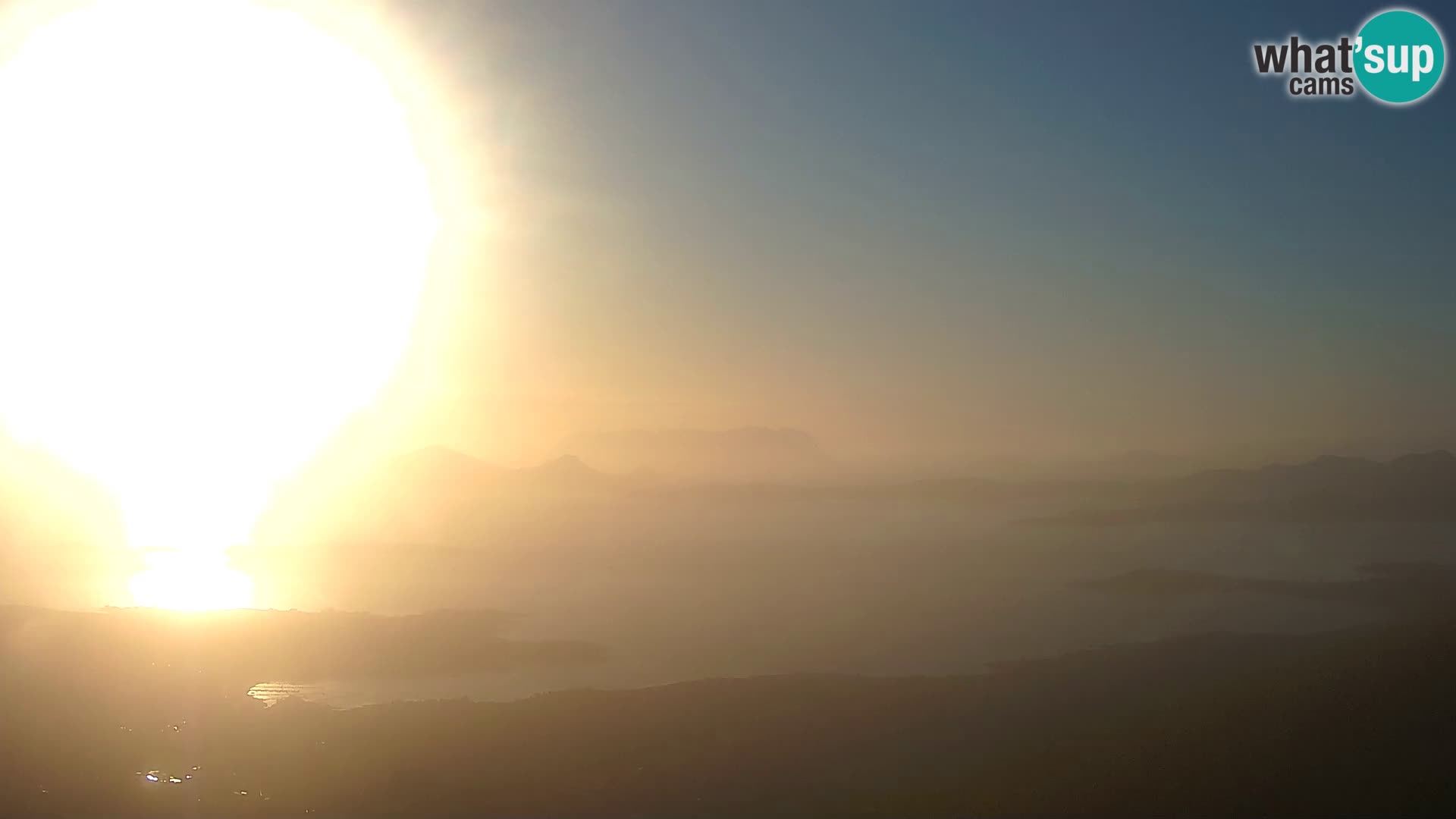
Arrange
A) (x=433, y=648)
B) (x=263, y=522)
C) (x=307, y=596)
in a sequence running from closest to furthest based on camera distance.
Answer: (x=433, y=648) → (x=307, y=596) → (x=263, y=522)

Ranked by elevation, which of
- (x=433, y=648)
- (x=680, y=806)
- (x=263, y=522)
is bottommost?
(x=680, y=806)

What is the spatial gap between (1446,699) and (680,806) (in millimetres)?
25645

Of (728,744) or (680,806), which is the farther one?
(728,744)

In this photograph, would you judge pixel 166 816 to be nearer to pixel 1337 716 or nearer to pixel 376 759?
pixel 376 759

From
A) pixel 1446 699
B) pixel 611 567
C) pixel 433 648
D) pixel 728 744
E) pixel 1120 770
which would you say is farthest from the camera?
pixel 611 567

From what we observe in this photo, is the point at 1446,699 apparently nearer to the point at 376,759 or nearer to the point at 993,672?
the point at 993,672

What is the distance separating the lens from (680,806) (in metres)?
27.9

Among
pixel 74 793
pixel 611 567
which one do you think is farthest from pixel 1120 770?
pixel 611 567

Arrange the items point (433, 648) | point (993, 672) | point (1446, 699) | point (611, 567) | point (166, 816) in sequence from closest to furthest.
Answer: point (166, 816) < point (1446, 699) < point (993, 672) < point (433, 648) < point (611, 567)

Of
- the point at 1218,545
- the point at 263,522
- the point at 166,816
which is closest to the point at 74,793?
the point at 166,816

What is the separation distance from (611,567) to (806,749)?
4731 cm

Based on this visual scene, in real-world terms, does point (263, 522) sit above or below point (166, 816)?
above

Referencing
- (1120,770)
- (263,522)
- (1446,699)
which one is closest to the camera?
(1120,770)

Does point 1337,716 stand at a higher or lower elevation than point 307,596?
lower
